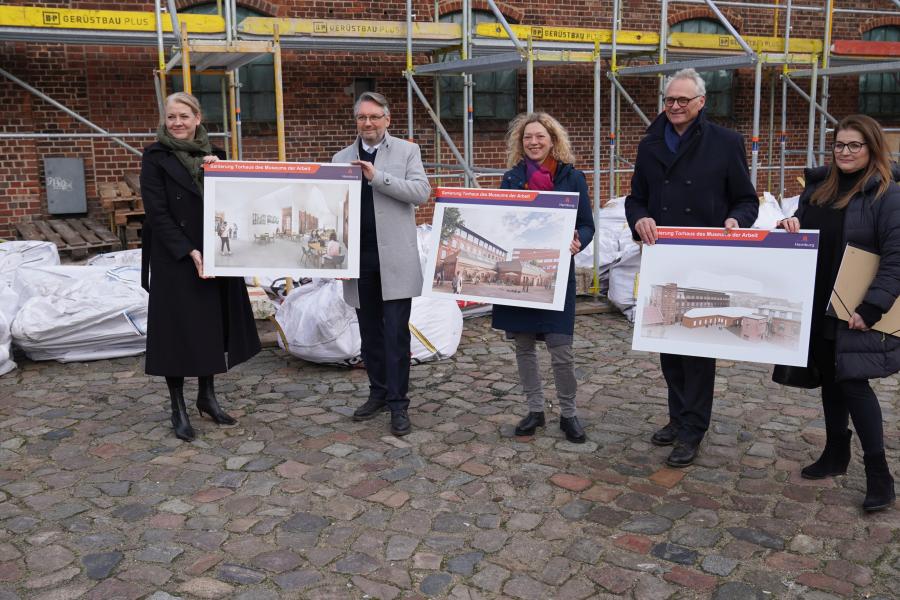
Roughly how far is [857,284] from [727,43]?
9.16m

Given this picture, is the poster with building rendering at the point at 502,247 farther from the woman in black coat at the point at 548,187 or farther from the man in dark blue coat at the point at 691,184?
the man in dark blue coat at the point at 691,184

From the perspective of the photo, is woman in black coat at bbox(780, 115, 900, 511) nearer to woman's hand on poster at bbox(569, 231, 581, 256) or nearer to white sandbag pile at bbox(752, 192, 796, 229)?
woman's hand on poster at bbox(569, 231, 581, 256)

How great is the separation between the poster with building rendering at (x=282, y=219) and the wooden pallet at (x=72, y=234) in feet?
16.0

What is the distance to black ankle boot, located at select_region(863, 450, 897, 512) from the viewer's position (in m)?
3.94

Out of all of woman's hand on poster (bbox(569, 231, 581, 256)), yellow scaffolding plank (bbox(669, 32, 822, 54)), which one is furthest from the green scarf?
yellow scaffolding plank (bbox(669, 32, 822, 54))

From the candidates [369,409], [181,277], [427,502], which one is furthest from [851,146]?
[181,277]

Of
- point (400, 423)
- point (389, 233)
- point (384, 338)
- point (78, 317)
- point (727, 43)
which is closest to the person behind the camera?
point (389, 233)

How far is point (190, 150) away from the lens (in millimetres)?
4766

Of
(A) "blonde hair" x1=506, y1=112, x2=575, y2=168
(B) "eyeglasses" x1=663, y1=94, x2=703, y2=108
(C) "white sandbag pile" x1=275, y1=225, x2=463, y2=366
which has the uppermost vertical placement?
(B) "eyeglasses" x1=663, y1=94, x2=703, y2=108

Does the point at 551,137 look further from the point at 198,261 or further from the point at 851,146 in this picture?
the point at 198,261

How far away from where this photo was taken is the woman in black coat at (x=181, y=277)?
15.6ft

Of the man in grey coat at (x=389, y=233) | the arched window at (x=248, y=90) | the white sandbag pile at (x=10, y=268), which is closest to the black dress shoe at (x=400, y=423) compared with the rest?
the man in grey coat at (x=389, y=233)

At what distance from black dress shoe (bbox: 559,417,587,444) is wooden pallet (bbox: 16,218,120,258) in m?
5.94

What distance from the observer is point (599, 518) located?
3957mm
